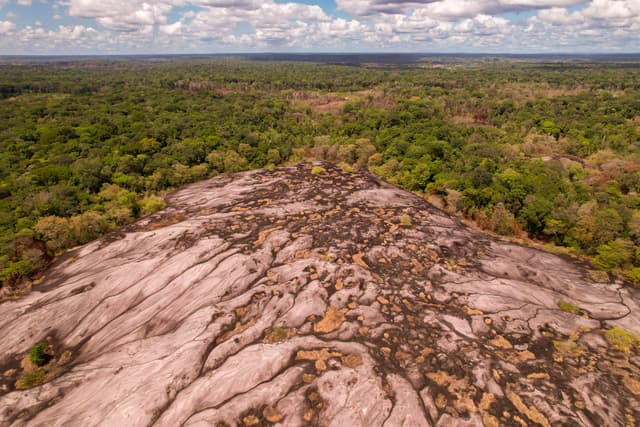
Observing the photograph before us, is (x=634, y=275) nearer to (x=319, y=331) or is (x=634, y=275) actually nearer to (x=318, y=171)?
(x=319, y=331)

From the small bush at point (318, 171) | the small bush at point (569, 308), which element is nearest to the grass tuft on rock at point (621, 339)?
the small bush at point (569, 308)

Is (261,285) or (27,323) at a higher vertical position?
(261,285)

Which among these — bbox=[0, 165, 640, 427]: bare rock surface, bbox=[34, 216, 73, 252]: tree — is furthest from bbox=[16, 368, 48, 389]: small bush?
bbox=[34, 216, 73, 252]: tree

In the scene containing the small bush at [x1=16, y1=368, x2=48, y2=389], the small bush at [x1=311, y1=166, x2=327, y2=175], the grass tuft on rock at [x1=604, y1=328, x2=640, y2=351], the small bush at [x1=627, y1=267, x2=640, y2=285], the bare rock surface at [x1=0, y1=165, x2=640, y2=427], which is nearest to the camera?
the bare rock surface at [x1=0, y1=165, x2=640, y2=427]

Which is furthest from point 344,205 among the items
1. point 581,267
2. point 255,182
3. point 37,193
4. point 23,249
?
point 37,193

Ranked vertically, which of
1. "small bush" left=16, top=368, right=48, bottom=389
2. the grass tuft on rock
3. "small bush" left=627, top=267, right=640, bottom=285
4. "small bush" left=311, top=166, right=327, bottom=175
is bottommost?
"small bush" left=16, top=368, right=48, bottom=389

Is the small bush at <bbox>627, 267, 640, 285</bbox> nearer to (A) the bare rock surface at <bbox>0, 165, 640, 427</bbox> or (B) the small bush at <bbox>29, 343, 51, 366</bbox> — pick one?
(A) the bare rock surface at <bbox>0, 165, 640, 427</bbox>

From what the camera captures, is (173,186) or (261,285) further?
(173,186)

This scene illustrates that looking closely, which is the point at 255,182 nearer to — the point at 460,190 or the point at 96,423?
the point at 460,190

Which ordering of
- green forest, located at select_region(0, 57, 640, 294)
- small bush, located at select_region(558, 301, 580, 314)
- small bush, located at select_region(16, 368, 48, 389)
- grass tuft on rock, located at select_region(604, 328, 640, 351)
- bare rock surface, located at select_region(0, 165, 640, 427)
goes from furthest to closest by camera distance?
green forest, located at select_region(0, 57, 640, 294) → small bush, located at select_region(558, 301, 580, 314) → grass tuft on rock, located at select_region(604, 328, 640, 351) → small bush, located at select_region(16, 368, 48, 389) → bare rock surface, located at select_region(0, 165, 640, 427)
